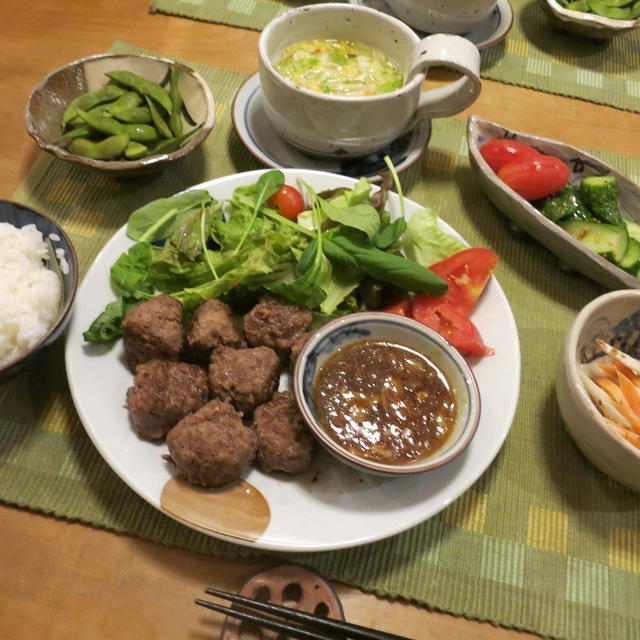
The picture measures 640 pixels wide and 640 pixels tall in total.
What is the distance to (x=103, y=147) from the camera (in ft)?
7.75

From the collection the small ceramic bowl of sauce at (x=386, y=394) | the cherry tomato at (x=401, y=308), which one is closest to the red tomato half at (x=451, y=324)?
the cherry tomato at (x=401, y=308)

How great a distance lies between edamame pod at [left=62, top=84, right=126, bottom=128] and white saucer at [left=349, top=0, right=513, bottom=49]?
164cm

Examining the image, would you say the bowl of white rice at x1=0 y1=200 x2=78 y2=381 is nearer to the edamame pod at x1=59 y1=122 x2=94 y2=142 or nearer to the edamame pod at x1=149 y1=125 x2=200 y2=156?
the edamame pod at x1=59 y1=122 x2=94 y2=142

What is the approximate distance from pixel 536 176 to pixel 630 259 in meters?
0.52

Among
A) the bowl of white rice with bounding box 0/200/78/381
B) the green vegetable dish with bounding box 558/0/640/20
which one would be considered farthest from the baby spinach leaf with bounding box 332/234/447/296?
the green vegetable dish with bounding box 558/0/640/20

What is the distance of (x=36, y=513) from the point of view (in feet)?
5.69

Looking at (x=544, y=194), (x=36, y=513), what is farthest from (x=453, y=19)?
(x=36, y=513)

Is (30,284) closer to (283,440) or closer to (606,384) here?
(283,440)

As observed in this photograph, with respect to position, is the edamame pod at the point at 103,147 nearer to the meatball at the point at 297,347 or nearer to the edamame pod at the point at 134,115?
the edamame pod at the point at 134,115

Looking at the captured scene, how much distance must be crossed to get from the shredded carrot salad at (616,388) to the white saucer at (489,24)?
211 cm

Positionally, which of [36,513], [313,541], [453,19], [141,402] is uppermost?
[453,19]

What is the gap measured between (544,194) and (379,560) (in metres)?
1.72

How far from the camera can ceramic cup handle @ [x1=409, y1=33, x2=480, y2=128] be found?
236cm

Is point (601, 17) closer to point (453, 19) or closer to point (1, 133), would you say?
point (453, 19)
